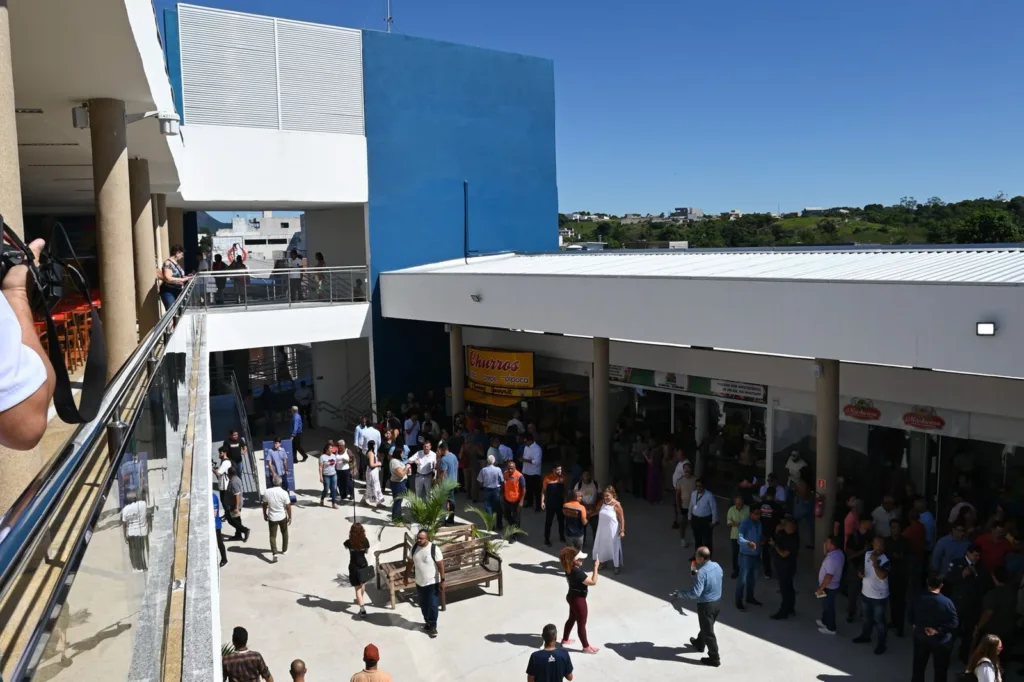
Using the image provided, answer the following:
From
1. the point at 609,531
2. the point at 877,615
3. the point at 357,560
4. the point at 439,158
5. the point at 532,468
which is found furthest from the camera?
the point at 439,158

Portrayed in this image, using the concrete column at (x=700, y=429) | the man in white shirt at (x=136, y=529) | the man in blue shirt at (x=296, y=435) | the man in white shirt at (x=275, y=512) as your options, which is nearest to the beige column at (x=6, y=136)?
the man in white shirt at (x=136, y=529)

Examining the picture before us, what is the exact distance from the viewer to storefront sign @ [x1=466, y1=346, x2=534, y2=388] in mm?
19812

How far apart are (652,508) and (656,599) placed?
4.60 m

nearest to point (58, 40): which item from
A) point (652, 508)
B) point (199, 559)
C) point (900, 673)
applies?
point (199, 559)

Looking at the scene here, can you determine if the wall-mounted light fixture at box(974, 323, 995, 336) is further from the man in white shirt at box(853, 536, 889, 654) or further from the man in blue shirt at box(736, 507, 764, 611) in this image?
the man in blue shirt at box(736, 507, 764, 611)

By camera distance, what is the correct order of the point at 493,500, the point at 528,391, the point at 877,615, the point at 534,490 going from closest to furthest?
the point at 877,615 < the point at 493,500 < the point at 534,490 < the point at 528,391

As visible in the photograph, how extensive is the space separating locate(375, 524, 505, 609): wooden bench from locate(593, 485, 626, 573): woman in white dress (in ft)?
5.35

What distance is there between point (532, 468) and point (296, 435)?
25.8 ft

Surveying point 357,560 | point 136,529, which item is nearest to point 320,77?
point 357,560

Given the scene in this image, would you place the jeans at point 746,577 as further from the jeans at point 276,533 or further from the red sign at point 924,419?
the jeans at point 276,533

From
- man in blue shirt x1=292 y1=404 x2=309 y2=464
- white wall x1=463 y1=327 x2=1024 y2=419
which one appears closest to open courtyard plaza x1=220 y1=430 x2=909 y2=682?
white wall x1=463 y1=327 x2=1024 y2=419

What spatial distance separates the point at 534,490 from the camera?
1664cm

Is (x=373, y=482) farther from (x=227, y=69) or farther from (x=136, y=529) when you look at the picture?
(x=136, y=529)

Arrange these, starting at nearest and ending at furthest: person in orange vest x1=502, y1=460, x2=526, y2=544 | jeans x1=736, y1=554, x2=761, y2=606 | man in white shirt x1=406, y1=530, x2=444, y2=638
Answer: man in white shirt x1=406, y1=530, x2=444, y2=638, jeans x1=736, y1=554, x2=761, y2=606, person in orange vest x1=502, y1=460, x2=526, y2=544
